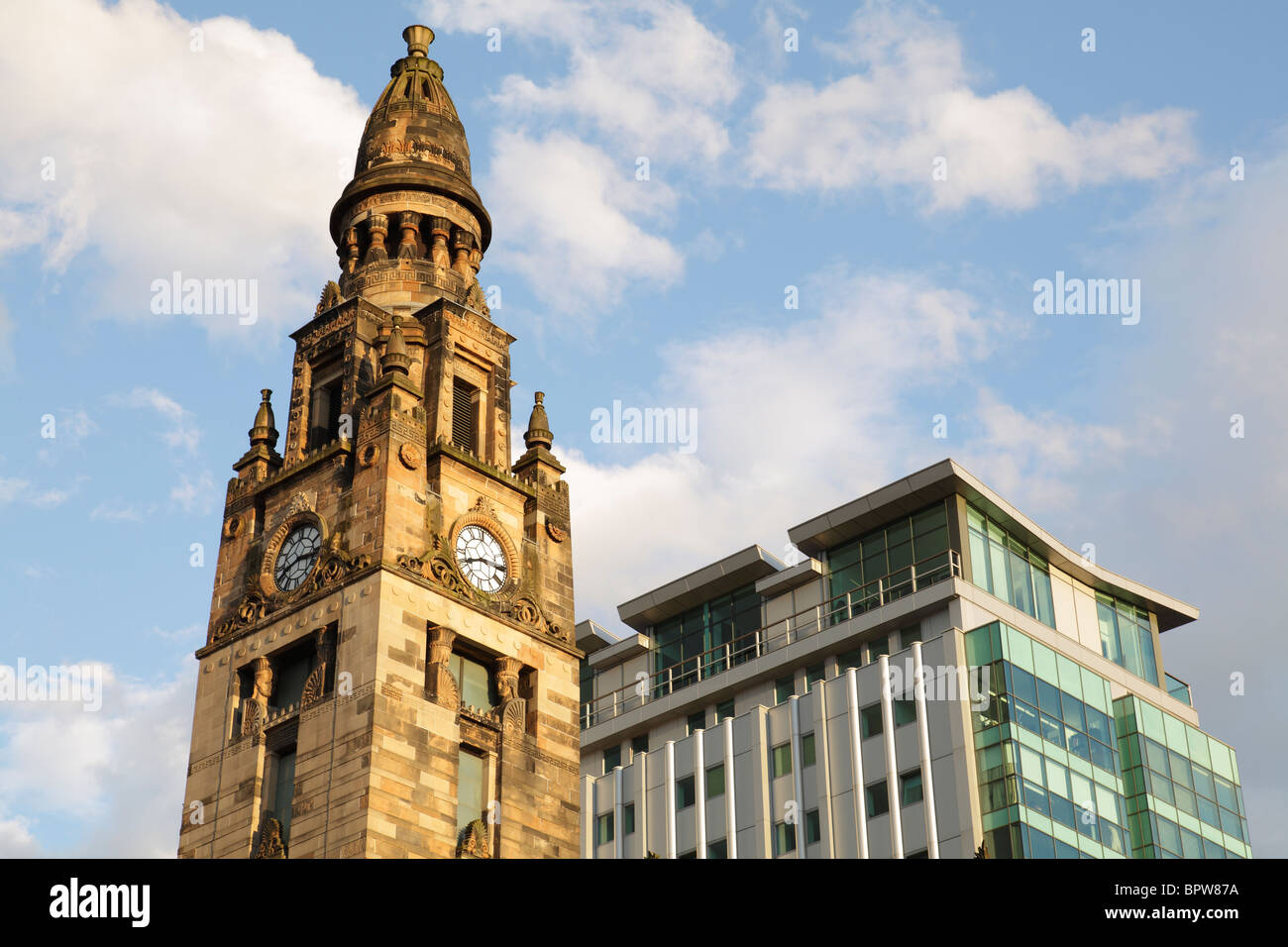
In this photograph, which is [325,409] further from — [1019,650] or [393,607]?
[1019,650]

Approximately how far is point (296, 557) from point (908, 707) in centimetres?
3158

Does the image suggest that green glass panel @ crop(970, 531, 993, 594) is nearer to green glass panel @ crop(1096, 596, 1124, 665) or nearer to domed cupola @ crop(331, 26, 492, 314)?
green glass panel @ crop(1096, 596, 1124, 665)

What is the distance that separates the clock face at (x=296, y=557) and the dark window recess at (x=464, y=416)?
647 cm

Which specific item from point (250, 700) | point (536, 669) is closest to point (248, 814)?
point (250, 700)

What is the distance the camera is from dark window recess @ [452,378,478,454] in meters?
70.9

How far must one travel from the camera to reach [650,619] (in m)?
104

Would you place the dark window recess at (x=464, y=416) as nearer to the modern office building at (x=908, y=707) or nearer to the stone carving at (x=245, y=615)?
the stone carving at (x=245, y=615)

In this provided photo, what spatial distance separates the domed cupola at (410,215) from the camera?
75.2 meters

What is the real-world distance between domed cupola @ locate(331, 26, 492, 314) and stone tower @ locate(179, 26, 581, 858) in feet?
0.63

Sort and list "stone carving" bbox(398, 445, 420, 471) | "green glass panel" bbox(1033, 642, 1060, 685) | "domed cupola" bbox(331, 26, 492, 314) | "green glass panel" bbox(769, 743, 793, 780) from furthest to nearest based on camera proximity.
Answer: "green glass panel" bbox(769, 743, 793, 780), "green glass panel" bbox(1033, 642, 1060, 685), "domed cupola" bbox(331, 26, 492, 314), "stone carving" bbox(398, 445, 420, 471)

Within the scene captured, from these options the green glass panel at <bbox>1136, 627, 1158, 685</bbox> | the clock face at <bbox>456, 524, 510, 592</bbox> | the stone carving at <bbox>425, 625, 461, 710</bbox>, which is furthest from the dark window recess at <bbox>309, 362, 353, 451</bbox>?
the green glass panel at <bbox>1136, 627, 1158, 685</bbox>

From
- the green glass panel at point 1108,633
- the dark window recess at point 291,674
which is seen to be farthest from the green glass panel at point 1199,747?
the dark window recess at point 291,674

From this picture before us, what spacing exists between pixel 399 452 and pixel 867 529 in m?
35.6
